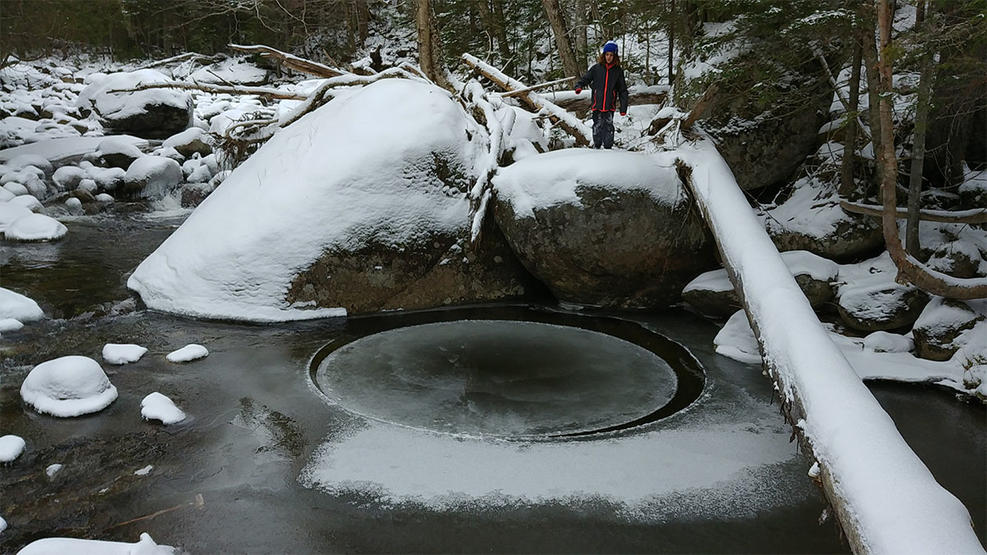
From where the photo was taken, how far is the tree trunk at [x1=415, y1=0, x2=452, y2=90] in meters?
11.2

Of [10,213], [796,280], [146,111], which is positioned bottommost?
[796,280]

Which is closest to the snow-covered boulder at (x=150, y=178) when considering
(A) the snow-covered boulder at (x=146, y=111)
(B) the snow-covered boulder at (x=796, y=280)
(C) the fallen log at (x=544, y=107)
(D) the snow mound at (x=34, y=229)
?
(D) the snow mound at (x=34, y=229)

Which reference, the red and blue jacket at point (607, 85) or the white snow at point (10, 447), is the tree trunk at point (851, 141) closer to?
the red and blue jacket at point (607, 85)

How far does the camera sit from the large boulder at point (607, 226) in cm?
723

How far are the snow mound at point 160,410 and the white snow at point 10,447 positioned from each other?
718 millimetres

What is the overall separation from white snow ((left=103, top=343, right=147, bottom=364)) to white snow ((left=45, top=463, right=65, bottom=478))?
1.79 m

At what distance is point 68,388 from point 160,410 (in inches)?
30.7

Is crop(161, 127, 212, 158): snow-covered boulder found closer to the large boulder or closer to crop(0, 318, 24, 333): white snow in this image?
crop(0, 318, 24, 333): white snow

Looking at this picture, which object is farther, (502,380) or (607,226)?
(607,226)

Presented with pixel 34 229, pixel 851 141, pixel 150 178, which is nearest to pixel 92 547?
pixel 851 141

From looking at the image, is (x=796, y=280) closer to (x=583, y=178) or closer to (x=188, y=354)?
(x=583, y=178)

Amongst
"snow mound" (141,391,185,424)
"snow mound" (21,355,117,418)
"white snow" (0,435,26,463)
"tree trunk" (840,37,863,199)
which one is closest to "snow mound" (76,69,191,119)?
"snow mound" (21,355,117,418)

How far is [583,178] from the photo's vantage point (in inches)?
285

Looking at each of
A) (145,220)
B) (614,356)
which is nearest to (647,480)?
(614,356)
